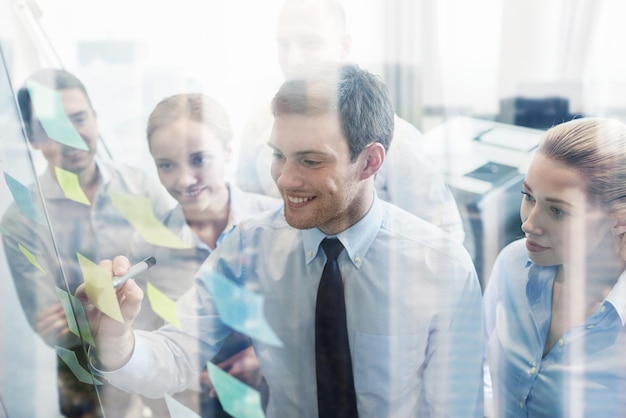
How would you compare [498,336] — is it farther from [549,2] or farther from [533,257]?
[549,2]

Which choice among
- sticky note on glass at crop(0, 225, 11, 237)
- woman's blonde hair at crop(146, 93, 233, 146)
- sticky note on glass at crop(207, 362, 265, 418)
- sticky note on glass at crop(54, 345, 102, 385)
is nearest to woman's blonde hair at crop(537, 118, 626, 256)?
woman's blonde hair at crop(146, 93, 233, 146)

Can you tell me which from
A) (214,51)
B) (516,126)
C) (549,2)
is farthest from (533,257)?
(214,51)

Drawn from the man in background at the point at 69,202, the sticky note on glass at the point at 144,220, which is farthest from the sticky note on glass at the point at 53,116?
the sticky note on glass at the point at 144,220

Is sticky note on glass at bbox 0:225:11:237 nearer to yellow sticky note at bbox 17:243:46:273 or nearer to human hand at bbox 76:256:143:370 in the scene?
yellow sticky note at bbox 17:243:46:273

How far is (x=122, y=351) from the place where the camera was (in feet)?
3.46

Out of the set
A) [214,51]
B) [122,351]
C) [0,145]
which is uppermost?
[214,51]

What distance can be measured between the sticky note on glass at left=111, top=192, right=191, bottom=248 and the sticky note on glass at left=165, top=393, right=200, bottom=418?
0.27 meters

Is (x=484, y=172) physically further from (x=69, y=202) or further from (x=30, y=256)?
(x=30, y=256)

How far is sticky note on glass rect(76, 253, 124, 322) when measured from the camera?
1.05 metres

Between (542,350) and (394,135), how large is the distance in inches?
15.4

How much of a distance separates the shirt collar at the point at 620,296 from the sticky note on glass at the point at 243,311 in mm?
513

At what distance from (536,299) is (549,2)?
0.43 m

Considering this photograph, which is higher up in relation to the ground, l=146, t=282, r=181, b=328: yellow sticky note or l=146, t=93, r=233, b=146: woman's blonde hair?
l=146, t=93, r=233, b=146: woman's blonde hair

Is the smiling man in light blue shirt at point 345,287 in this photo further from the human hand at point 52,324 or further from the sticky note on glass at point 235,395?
the human hand at point 52,324
